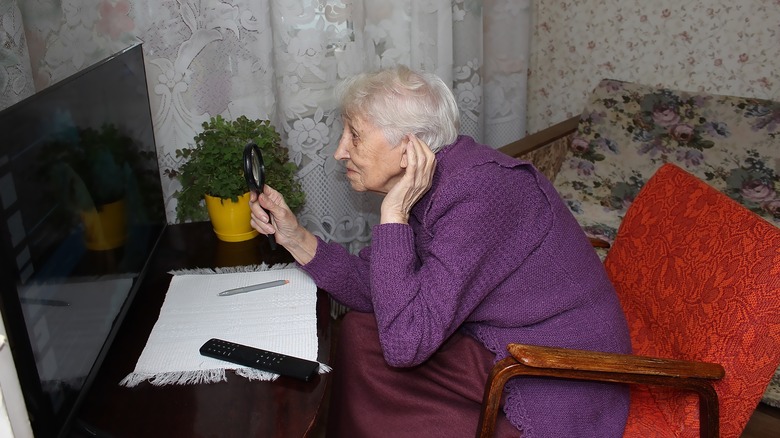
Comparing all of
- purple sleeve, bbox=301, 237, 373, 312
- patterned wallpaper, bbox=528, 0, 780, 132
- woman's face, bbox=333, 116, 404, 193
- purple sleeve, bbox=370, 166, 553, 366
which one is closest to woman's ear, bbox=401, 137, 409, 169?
woman's face, bbox=333, 116, 404, 193

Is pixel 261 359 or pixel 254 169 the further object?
pixel 254 169

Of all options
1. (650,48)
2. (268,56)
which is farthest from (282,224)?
(650,48)

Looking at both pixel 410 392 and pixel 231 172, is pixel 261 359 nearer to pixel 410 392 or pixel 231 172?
pixel 410 392

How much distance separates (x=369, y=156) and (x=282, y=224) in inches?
8.8

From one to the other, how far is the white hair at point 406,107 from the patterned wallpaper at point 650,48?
1.61 metres

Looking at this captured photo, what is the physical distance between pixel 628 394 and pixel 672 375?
19 centimetres

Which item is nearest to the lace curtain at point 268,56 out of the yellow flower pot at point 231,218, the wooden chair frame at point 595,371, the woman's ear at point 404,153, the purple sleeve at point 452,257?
the yellow flower pot at point 231,218

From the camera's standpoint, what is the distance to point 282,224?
1469 millimetres

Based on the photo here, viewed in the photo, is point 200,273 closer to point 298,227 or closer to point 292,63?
point 298,227

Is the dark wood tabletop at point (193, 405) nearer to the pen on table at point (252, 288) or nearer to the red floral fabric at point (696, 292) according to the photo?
the pen on table at point (252, 288)

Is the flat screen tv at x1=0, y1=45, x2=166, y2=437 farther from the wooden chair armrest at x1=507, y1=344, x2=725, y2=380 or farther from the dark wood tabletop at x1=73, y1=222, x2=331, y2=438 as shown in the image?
the wooden chair armrest at x1=507, y1=344, x2=725, y2=380

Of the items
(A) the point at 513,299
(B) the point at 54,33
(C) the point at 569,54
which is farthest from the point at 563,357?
(C) the point at 569,54

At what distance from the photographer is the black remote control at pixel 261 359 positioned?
1.17m

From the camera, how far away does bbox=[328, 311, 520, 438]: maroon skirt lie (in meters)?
1.33
